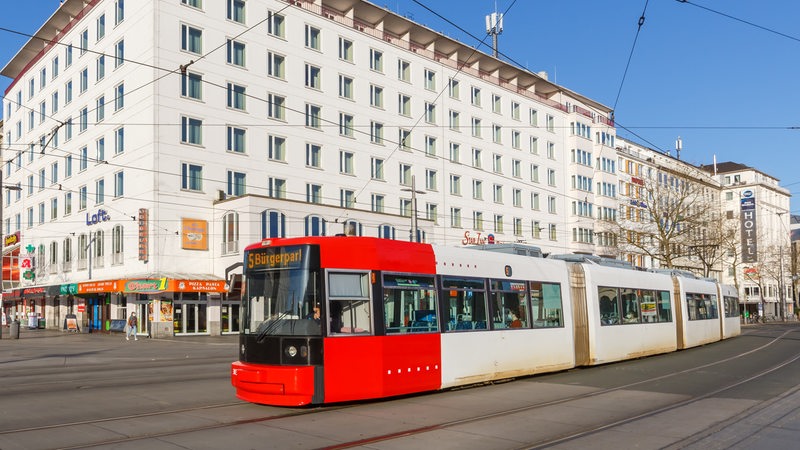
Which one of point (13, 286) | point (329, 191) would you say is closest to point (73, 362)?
point (329, 191)

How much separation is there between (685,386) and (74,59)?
47.7 metres

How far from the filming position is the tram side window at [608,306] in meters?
19.1

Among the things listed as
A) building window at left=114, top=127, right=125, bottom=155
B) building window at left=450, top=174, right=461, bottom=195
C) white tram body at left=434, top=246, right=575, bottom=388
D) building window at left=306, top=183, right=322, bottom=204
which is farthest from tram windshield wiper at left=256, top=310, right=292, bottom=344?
building window at left=450, top=174, right=461, bottom=195

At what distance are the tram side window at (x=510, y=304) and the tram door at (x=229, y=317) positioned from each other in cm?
3067

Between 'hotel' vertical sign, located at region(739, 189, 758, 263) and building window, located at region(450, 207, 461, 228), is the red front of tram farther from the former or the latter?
'hotel' vertical sign, located at region(739, 189, 758, 263)

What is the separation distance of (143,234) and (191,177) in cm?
435

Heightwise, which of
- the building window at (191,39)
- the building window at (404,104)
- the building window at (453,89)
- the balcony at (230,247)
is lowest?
the balcony at (230,247)

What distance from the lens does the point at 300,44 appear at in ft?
156

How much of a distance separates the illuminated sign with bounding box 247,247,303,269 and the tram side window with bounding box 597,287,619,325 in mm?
10408

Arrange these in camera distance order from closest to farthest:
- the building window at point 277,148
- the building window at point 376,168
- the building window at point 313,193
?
the building window at point 277,148 < the building window at point 313,193 < the building window at point 376,168

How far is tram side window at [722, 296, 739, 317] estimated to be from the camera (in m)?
32.4

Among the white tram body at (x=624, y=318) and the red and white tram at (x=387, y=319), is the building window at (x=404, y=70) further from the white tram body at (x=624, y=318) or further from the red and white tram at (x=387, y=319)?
the red and white tram at (x=387, y=319)

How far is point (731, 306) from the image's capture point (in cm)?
3369

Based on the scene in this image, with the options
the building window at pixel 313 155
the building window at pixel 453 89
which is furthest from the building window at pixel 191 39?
the building window at pixel 453 89
